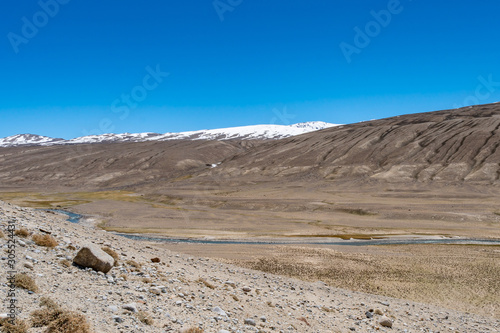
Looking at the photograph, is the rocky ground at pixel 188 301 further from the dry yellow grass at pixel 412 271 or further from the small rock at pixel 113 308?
the dry yellow grass at pixel 412 271

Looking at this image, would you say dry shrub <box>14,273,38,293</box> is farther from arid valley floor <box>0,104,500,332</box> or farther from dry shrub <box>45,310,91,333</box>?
arid valley floor <box>0,104,500,332</box>

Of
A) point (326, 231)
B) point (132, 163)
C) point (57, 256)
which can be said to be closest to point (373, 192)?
point (326, 231)

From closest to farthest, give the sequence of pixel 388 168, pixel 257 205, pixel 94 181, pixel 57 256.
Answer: pixel 57 256 → pixel 257 205 → pixel 388 168 → pixel 94 181

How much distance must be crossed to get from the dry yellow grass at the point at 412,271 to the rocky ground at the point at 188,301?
14.3 ft

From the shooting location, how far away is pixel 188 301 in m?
14.4

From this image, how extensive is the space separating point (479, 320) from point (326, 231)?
40.9m

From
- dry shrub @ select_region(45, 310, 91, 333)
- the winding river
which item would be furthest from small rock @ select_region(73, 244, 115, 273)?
the winding river

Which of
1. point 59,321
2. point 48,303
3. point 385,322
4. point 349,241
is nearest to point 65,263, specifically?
point 48,303

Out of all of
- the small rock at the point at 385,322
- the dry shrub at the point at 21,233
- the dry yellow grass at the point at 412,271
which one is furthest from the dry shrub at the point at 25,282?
the dry yellow grass at the point at 412,271

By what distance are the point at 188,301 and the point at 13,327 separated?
6.53 m

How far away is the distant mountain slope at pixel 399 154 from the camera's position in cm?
12562

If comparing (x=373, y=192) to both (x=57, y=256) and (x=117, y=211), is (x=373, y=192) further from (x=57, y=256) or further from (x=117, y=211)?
(x=57, y=256)

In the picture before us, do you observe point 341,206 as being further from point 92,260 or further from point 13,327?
point 13,327

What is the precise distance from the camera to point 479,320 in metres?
21.8
